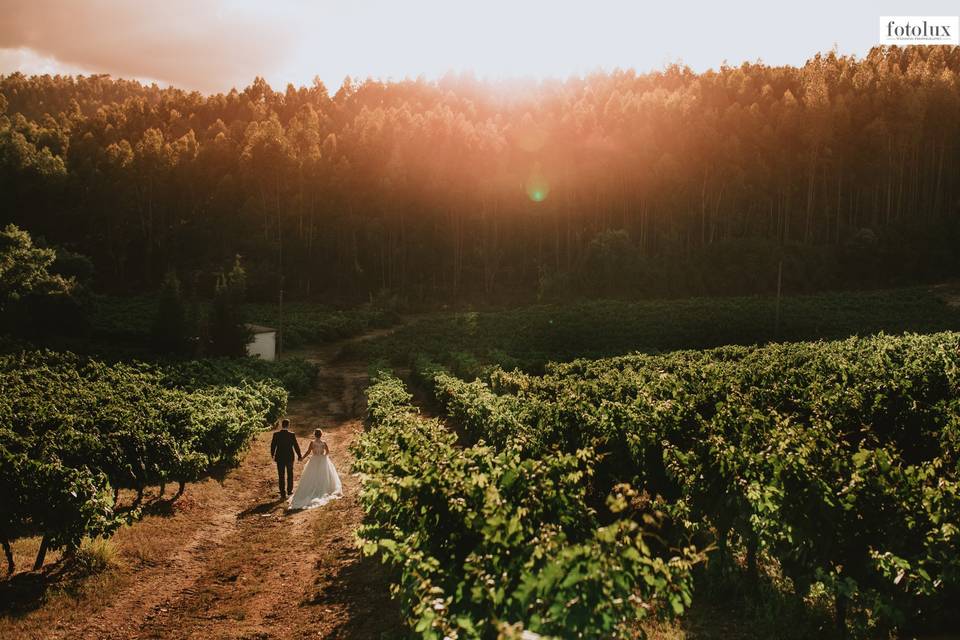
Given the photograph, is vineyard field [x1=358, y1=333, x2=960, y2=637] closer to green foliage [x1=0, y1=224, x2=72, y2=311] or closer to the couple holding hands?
the couple holding hands

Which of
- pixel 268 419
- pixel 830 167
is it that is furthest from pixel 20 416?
pixel 830 167

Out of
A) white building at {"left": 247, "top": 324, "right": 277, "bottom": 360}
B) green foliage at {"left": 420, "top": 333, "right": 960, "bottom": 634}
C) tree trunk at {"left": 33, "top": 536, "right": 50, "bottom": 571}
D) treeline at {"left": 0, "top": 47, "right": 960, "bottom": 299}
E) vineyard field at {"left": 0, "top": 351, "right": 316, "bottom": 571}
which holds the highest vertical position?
treeline at {"left": 0, "top": 47, "right": 960, "bottom": 299}

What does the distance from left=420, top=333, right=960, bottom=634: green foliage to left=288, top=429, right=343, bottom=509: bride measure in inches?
150

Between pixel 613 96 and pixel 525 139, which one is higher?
pixel 613 96

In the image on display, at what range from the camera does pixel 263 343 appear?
135 ft

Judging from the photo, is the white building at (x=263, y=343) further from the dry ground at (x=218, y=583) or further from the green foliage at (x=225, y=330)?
the dry ground at (x=218, y=583)

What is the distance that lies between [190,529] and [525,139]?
2490 inches

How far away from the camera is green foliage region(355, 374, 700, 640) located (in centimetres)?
472

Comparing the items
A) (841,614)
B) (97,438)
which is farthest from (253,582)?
(841,614)

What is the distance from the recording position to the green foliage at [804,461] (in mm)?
7043

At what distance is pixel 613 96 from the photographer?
247 feet

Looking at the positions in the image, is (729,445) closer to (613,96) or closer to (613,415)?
(613,415)

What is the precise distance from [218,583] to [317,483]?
161 inches

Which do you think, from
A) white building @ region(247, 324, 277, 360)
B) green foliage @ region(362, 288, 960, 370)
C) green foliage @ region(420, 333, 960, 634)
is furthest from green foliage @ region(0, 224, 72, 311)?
green foliage @ region(420, 333, 960, 634)
